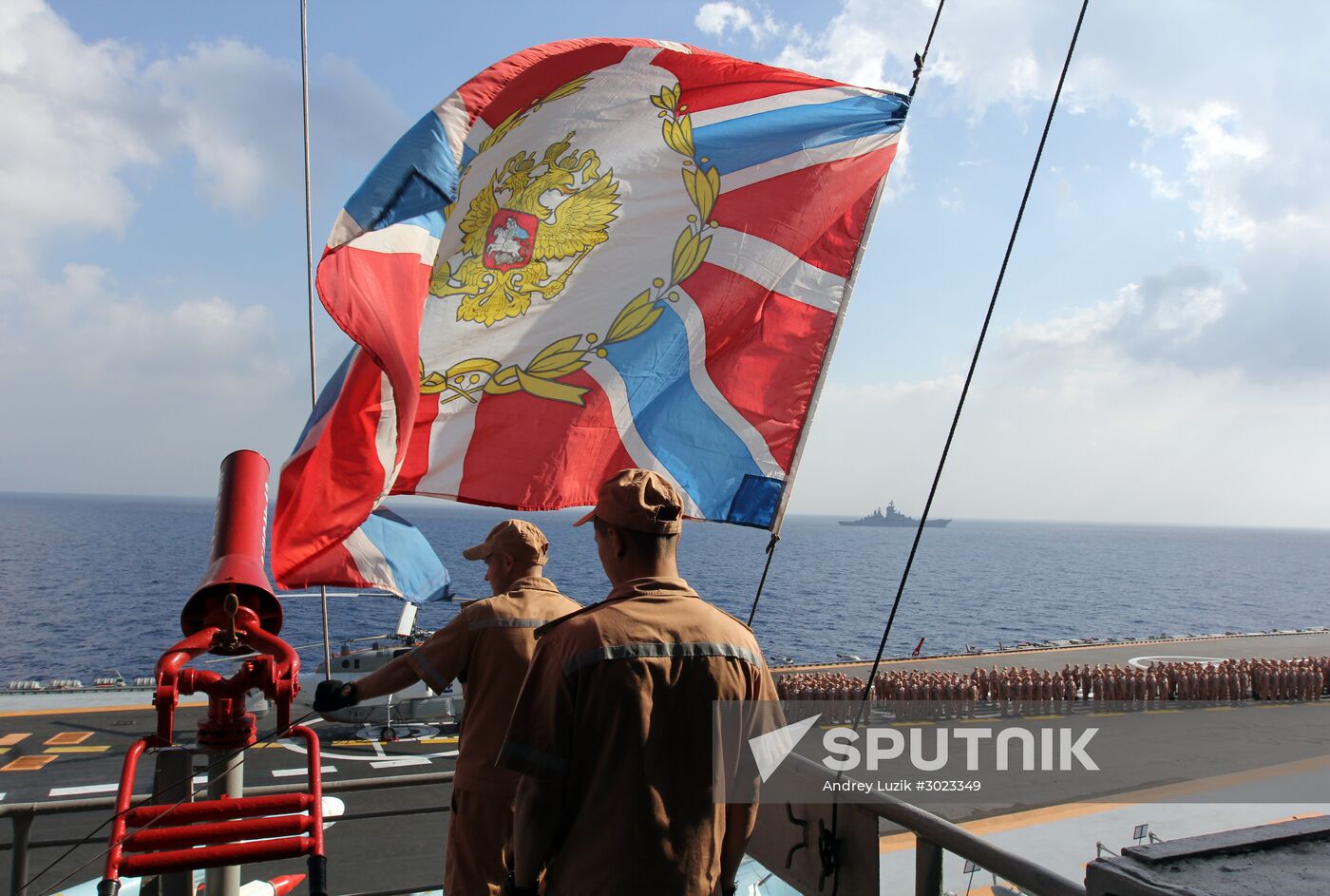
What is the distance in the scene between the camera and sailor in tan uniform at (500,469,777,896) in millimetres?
2162

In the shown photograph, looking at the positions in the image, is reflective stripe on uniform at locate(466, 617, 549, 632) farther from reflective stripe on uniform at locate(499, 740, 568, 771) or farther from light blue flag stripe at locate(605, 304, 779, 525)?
light blue flag stripe at locate(605, 304, 779, 525)

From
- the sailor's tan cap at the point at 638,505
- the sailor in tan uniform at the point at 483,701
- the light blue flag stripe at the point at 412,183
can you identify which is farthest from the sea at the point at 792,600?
the sailor's tan cap at the point at 638,505

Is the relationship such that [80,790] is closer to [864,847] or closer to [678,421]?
[678,421]

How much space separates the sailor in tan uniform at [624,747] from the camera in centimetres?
216

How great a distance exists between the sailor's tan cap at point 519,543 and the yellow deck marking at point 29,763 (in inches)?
703

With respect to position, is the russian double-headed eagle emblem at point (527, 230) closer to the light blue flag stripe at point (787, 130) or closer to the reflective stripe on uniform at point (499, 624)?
the light blue flag stripe at point (787, 130)

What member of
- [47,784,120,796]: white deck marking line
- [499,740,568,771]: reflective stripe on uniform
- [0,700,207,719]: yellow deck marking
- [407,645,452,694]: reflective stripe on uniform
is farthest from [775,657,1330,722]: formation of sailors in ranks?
[499,740,568,771]: reflective stripe on uniform

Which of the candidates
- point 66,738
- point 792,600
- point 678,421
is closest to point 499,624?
point 678,421

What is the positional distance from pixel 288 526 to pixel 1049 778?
61.0 feet

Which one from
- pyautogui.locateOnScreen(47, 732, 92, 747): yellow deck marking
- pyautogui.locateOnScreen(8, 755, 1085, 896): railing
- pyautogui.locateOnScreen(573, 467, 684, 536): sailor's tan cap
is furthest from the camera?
pyautogui.locateOnScreen(47, 732, 92, 747): yellow deck marking

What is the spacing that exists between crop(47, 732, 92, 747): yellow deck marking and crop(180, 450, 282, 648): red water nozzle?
20028 millimetres

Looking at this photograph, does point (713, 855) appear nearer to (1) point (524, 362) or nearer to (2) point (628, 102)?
(1) point (524, 362)

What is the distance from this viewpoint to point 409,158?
15.4 feet

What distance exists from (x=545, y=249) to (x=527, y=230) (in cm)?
16
